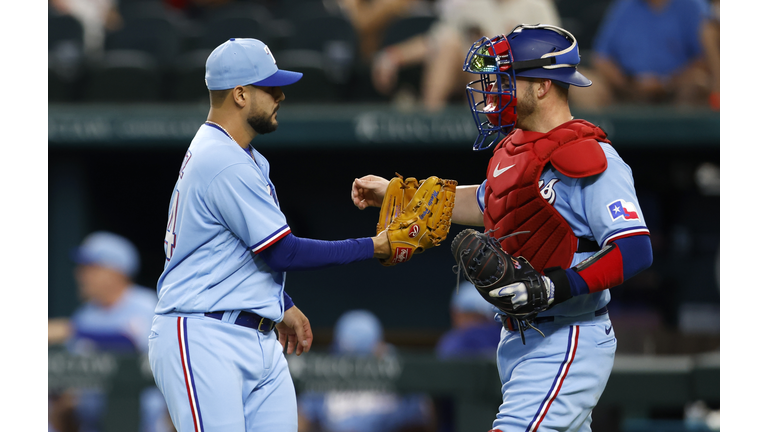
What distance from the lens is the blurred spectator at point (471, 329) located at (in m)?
5.68

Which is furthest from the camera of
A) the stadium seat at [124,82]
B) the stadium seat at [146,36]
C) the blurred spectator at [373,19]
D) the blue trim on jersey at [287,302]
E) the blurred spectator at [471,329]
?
the stadium seat at [146,36]

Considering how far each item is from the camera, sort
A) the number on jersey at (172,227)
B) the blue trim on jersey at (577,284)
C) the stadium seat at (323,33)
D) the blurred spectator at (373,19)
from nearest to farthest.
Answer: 1. the blue trim on jersey at (577,284)
2. the number on jersey at (172,227)
3. the stadium seat at (323,33)
4. the blurred spectator at (373,19)

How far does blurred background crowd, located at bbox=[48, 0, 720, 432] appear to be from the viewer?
5.86m

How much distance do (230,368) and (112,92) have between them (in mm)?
4741

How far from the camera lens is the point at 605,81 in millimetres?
6562

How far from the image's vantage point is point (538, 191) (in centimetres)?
279

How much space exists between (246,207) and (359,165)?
4.92 meters

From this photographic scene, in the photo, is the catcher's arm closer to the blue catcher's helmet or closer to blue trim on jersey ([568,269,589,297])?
the blue catcher's helmet

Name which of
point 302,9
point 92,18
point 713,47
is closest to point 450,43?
point 713,47

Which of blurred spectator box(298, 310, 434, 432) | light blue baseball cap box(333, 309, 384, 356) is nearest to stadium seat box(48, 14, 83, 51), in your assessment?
light blue baseball cap box(333, 309, 384, 356)

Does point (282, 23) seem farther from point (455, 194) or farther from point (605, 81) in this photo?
point (455, 194)

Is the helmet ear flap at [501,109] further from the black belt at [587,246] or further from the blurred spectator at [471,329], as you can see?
the blurred spectator at [471,329]

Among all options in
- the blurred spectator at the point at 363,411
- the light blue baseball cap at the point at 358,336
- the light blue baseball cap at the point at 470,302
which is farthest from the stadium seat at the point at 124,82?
the light blue baseball cap at the point at 470,302

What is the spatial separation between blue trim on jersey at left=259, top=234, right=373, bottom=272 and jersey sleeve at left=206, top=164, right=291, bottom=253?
0.16 ft
